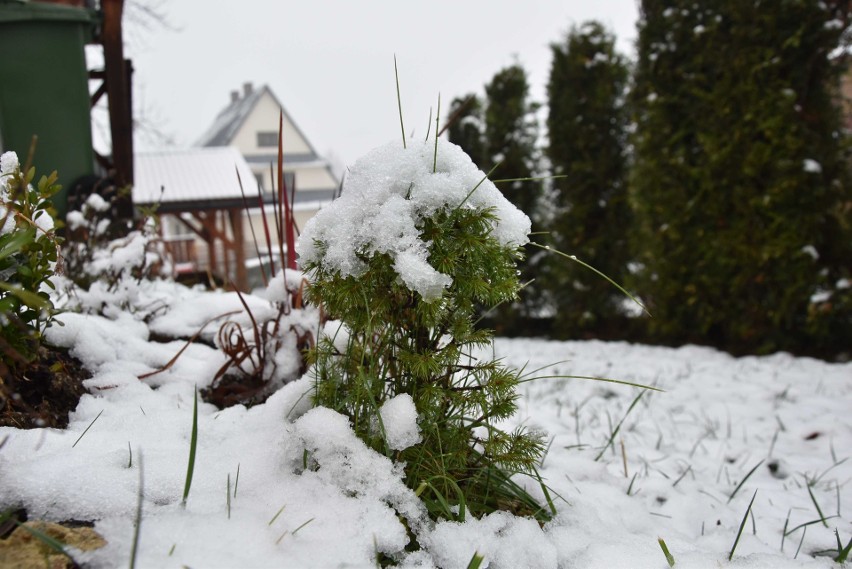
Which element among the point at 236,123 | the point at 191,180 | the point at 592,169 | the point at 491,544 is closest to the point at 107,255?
the point at 491,544

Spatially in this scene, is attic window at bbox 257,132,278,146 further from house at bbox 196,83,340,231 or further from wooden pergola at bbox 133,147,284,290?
wooden pergola at bbox 133,147,284,290

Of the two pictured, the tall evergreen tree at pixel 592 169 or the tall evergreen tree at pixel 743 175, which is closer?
the tall evergreen tree at pixel 743 175

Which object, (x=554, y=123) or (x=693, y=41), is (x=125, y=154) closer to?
(x=554, y=123)

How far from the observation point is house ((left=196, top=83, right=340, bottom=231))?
20.6m

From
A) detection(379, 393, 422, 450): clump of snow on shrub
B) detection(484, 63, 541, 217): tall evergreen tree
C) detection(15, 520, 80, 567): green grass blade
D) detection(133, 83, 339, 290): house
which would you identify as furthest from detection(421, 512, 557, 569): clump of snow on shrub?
detection(484, 63, 541, 217): tall evergreen tree

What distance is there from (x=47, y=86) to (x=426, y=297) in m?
3.63

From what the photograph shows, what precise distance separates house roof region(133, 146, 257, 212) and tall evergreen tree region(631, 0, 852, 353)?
18.2 feet

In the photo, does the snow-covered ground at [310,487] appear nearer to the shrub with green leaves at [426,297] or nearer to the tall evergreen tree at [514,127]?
the shrub with green leaves at [426,297]

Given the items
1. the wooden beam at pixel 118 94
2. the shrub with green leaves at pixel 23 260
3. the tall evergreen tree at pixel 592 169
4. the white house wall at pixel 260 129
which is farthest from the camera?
the white house wall at pixel 260 129

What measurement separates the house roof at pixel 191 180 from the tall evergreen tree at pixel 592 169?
179 inches

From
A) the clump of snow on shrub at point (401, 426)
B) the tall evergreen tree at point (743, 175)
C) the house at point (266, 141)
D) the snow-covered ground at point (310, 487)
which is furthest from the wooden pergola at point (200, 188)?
the house at point (266, 141)

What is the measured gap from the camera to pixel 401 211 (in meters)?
1.03

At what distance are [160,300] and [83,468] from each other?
1.40m

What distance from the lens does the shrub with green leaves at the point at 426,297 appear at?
3.34 feet
